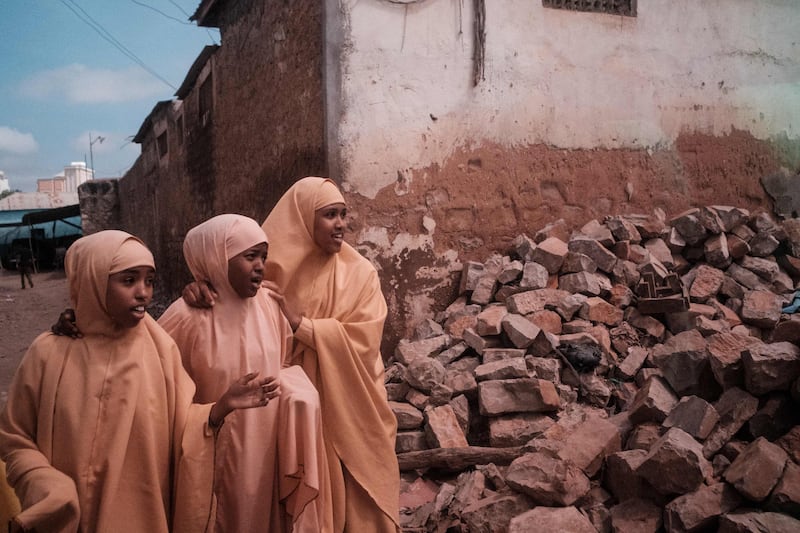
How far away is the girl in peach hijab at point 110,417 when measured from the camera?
1630 millimetres

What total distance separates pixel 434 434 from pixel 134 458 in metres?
2.28

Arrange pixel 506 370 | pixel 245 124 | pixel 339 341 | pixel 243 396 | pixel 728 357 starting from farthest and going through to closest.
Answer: pixel 245 124, pixel 506 370, pixel 728 357, pixel 339 341, pixel 243 396

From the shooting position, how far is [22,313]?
11.0 metres

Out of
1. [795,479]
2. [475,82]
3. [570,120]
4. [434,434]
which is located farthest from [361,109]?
[795,479]

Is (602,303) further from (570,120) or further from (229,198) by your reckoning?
(229,198)

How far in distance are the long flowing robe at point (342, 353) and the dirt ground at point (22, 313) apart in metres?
4.39

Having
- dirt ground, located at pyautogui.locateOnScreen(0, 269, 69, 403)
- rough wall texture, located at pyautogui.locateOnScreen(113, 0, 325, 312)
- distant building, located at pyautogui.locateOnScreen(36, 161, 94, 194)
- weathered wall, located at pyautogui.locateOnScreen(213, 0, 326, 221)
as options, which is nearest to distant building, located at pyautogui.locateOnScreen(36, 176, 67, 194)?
distant building, located at pyautogui.locateOnScreen(36, 161, 94, 194)

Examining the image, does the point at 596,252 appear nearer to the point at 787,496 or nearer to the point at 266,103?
the point at 787,496

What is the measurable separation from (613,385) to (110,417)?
3633 mm

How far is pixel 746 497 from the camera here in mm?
2590

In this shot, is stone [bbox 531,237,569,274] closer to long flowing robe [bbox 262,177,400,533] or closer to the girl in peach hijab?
long flowing robe [bbox 262,177,400,533]

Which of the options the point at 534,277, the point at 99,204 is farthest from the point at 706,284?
the point at 99,204

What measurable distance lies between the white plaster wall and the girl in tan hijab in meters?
2.22

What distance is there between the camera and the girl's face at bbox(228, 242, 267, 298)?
2125 millimetres
